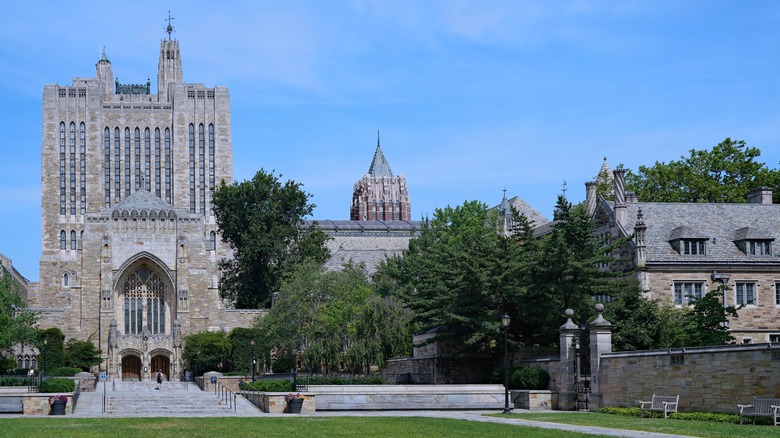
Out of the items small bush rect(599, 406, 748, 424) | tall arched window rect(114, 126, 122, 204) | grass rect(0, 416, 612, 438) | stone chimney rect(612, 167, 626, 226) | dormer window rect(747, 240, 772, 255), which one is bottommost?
small bush rect(599, 406, 748, 424)

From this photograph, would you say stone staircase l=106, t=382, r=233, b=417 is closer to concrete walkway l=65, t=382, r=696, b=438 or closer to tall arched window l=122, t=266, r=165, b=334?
concrete walkway l=65, t=382, r=696, b=438

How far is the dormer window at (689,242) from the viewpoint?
56281mm

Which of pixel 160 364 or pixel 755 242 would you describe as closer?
pixel 755 242

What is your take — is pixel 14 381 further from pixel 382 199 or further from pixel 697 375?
pixel 382 199

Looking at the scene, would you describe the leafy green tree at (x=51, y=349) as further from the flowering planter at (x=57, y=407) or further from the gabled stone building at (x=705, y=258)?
the gabled stone building at (x=705, y=258)

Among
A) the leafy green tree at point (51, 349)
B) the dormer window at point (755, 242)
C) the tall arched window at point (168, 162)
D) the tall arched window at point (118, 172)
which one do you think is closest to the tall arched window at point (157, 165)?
the tall arched window at point (168, 162)

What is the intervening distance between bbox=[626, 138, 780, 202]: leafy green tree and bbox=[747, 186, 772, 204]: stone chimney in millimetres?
7602

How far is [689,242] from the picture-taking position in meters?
56.5

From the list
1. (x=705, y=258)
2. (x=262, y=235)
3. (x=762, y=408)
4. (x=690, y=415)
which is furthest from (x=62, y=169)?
(x=762, y=408)

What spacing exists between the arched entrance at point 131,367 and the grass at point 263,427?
49.1 meters

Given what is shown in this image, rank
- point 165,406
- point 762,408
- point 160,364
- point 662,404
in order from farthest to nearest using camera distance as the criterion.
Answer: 1. point 160,364
2. point 165,406
3. point 662,404
4. point 762,408

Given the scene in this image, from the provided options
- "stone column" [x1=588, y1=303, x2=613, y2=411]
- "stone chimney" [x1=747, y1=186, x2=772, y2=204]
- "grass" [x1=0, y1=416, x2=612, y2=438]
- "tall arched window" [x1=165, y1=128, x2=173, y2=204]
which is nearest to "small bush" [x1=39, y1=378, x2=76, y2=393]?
"grass" [x1=0, y1=416, x2=612, y2=438]

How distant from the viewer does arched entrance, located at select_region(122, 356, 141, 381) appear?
266 feet

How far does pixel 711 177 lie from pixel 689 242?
20.4m
